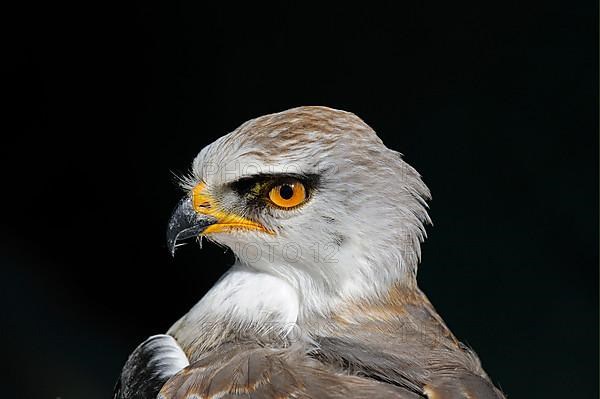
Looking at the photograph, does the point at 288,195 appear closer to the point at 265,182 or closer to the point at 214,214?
the point at 265,182

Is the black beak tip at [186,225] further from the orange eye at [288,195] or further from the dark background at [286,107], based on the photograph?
the dark background at [286,107]

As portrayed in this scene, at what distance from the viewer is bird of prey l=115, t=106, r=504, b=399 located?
235 cm

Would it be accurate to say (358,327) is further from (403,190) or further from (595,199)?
(595,199)

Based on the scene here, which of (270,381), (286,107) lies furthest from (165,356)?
(286,107)

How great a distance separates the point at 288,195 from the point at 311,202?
8 cm

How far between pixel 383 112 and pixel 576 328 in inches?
75.5

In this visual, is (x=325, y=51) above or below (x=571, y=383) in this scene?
above

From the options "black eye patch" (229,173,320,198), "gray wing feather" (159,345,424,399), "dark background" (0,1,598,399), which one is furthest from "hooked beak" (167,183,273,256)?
"dark background" (0,1,598,399)

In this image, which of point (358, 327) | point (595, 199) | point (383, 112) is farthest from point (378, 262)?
point (595, 199)

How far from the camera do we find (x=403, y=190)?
2.56 m

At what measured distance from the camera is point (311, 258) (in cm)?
251

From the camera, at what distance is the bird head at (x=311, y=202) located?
7.93 ft

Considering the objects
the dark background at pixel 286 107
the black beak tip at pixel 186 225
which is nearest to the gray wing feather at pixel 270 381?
the black beak tip at pixel 186 225

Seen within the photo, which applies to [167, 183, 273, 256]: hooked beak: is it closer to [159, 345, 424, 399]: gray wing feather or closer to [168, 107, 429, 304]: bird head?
[168, 107, 429, 304]: bird head
